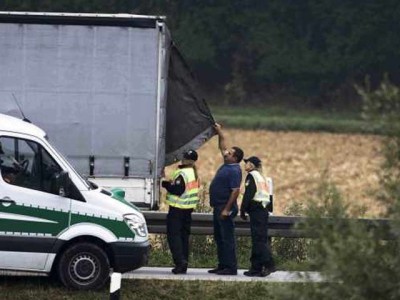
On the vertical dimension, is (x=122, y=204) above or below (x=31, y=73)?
below

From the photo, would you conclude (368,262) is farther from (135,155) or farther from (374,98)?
(135,155)

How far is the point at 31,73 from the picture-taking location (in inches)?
571

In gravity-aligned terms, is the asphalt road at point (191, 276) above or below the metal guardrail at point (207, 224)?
below

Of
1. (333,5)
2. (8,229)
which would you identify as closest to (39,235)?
(8,229)

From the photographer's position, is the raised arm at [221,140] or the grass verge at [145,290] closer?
the grass verge at [145,290]

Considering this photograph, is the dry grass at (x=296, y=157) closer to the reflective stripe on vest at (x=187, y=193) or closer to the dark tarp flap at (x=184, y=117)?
the dark tarp flap at (x=184, y=117)

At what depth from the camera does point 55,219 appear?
1230 cm

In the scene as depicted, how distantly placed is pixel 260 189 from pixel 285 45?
194ft

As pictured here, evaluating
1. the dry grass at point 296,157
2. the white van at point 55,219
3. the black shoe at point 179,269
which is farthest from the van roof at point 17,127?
the dry grass at point 296,157

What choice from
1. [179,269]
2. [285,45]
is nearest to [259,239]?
[179,269]

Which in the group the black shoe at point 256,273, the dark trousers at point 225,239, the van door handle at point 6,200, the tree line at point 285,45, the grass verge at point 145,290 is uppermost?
the tree line at point 285,45

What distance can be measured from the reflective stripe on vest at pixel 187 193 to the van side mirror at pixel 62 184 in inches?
72.3

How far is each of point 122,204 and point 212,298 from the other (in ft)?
4.98

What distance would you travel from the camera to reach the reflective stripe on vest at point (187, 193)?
13656 mm
